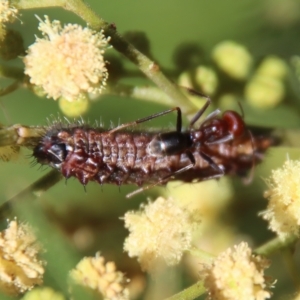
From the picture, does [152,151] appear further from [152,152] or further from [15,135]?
[15,135]

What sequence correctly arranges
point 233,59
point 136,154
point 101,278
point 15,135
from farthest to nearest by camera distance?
point 233,59
point 136,154
point 101,278
point 15,135

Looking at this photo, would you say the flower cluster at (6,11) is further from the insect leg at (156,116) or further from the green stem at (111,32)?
the insect leg at (156,116)

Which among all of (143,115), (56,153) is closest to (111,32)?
(56,153)

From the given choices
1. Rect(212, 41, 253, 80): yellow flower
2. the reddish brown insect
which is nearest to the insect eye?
the reddish brown insect

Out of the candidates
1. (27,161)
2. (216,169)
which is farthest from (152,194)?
(27,161)

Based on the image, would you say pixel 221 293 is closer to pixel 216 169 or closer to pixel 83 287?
pixel 83 287

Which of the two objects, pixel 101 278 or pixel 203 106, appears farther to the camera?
pixel 203 106

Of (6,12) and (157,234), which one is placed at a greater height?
(6,12)

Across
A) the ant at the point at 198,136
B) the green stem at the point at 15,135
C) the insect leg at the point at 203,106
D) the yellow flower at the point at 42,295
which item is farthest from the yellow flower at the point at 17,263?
the insect leg at the point at 203,106
